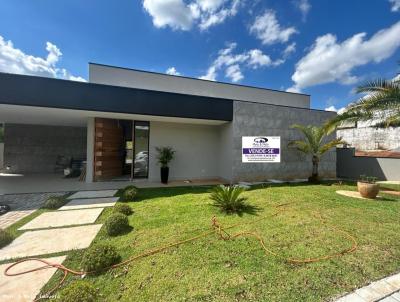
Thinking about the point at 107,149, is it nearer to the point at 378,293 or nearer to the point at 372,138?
the point at 378,293

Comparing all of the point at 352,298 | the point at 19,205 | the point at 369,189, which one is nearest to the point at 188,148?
the point at 19,205

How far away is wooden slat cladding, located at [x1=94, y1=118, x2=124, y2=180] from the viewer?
920 cm

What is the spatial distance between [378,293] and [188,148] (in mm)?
8781

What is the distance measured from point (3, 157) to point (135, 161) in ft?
32.1

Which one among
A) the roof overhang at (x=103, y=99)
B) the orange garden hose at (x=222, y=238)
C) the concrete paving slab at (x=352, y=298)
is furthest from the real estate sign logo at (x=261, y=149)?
the concrete paving slab at (x=352, y=298)

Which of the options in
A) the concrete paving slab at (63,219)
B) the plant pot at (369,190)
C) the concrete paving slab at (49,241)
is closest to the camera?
the concrete paving slab at (49,241)

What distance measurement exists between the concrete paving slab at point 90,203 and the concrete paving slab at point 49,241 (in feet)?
5.12

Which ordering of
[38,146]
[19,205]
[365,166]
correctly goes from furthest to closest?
[38,146] → [365,166] → [19,205]

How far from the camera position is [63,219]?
4.71 meters

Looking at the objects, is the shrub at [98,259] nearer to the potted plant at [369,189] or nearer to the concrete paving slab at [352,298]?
the concrete paving slab at [352,298]

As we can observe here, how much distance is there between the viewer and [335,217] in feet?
15.2

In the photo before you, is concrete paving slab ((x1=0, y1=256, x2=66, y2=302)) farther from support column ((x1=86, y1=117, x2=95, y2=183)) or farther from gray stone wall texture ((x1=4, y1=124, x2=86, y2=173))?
gray stone wall texture ((x1=4, y1=124, x2=86, y2=173))

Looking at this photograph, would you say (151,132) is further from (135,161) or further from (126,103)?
(126,103)

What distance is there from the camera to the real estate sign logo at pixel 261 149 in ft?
30.9
